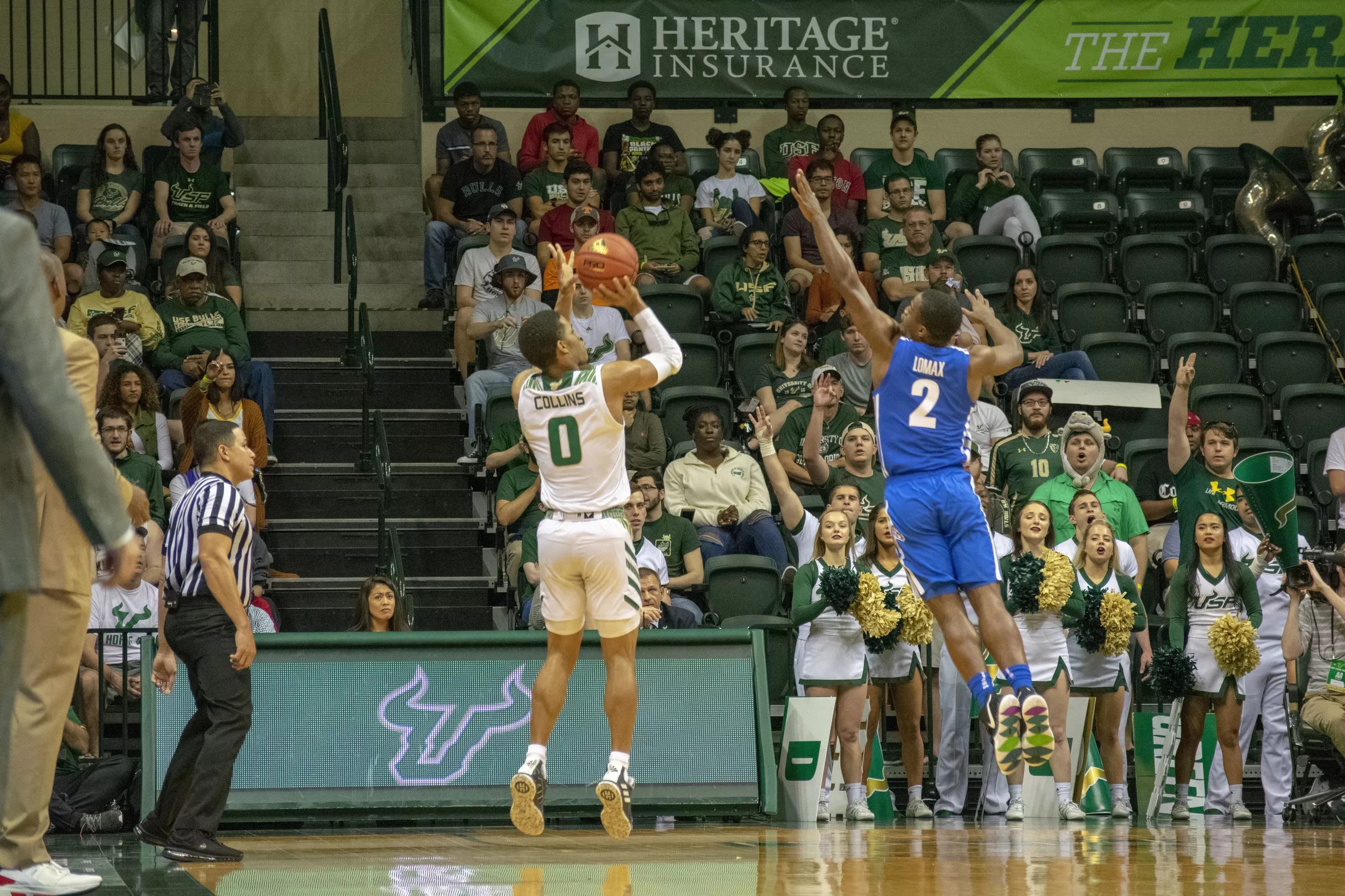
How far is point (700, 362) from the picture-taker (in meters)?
13.9

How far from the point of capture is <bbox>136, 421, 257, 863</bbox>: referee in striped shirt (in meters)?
7.83

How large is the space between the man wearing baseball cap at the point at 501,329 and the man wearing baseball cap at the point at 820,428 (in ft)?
7.29

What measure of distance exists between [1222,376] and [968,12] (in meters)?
4.96

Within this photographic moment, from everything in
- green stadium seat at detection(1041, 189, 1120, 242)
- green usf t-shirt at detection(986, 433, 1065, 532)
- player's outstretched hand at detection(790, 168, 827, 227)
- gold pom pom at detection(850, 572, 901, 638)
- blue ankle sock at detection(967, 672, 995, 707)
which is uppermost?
green stadium seat at detection(1041, 189, 1120, 242)

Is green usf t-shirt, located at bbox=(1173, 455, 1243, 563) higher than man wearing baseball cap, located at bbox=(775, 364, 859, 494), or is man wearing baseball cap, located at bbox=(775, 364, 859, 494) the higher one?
man wearing baseball cap, located at bbox=(775, 364, 859, 494)

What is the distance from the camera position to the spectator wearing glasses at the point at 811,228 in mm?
15023

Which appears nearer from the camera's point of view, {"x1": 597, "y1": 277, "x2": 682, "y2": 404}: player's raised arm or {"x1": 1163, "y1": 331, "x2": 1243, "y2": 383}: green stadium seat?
{"x1": 597, "y1": 277, "x2": 682, "y2": 404}: player's raised arm

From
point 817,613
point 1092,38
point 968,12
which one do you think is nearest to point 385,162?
point 968,12

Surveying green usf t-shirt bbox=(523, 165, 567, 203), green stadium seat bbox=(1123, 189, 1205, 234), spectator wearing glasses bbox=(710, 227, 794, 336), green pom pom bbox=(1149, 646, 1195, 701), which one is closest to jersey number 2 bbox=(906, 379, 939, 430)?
green pom pom bbox=(1149, 646, 1195, 701)

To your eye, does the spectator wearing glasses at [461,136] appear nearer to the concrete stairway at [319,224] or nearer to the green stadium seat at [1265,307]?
the concrete stairway at [319,224]

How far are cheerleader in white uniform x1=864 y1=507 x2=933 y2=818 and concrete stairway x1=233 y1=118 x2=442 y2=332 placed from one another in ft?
19.4

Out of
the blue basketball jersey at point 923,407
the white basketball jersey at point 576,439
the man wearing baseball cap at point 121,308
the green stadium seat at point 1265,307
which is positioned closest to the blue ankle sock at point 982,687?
the blue basketball jersey at point 923,407

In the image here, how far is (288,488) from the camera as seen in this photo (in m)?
13.5

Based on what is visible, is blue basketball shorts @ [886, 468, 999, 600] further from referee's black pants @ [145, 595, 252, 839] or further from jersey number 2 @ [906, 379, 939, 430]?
referee's black pants @ [145, 595, 252, 839]
